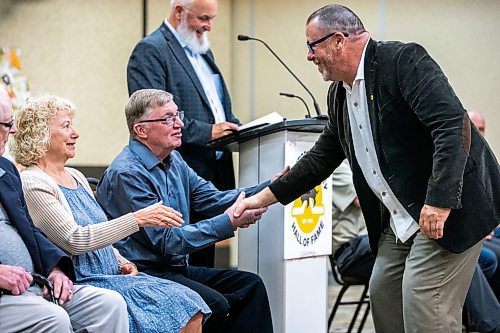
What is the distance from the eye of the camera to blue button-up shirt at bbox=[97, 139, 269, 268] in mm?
3141

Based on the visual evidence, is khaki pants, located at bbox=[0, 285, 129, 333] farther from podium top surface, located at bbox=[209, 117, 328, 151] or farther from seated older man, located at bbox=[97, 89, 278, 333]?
podium top surface, located at bbox=[209, 117, 328, 151]

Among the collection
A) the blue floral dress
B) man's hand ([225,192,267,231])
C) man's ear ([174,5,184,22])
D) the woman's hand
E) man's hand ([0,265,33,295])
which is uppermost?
man's ear ([174,5,184,22])

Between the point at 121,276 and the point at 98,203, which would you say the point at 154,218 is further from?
the point at 98,203

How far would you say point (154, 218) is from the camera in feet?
9.62

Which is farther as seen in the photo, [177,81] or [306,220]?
[177,81]

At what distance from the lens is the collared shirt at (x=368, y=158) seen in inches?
108

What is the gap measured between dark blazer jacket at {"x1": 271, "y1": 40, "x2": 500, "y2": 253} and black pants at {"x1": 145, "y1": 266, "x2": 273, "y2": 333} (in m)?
0.88

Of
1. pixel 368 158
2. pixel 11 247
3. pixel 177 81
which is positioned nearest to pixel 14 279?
pixel 11 247

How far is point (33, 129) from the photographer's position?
296 centimetres

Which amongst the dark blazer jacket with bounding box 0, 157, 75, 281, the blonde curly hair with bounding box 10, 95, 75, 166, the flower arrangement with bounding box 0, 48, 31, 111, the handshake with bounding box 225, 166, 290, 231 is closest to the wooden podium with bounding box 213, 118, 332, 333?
the handshake with bounding box 225, 166, 290, 231

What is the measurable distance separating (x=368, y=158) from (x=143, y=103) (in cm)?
98

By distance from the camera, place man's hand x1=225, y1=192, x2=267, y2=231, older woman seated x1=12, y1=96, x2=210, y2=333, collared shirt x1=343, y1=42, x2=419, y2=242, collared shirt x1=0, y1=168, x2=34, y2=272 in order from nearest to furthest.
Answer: collared shirt x1=0, y1=168, x2=34, y2=272 < collared shirt x1=343, y1=42, x2=419, y2=242 < older woman seated x1=12, y1=96, x2=210, y2=333 < man's hand x1=225, y1=192, x2=267, y2=231

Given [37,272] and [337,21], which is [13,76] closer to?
[37,272]

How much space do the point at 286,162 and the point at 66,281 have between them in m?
1.11
